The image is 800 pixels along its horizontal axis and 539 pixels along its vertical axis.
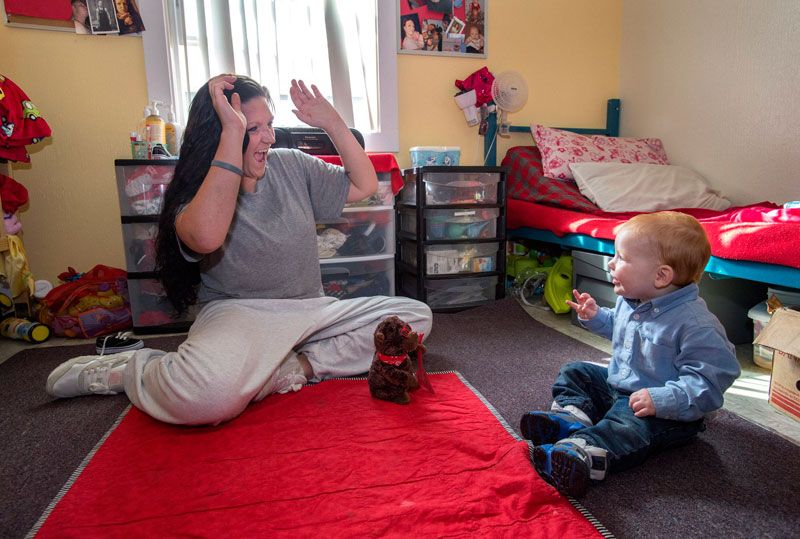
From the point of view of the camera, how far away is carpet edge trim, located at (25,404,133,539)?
76 centimetres

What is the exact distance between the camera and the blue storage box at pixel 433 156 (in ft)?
7.50

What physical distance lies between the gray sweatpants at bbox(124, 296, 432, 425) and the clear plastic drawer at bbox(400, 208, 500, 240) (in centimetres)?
82

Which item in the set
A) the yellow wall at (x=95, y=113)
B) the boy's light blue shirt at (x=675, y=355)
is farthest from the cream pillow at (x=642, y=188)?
the boy's light blue shirt at (x=675, y=355)

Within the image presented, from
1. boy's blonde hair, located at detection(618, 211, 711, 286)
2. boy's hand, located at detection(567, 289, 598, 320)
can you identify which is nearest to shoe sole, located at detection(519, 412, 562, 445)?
boy's hand, located at detection(567, 289, 598, 320)

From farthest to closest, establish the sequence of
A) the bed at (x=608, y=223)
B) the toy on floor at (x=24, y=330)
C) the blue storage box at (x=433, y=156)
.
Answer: the blue storage box at (x=433, y=156) → the toy on floor at (x=24, y=330) → the bed at (x=608, y=223)

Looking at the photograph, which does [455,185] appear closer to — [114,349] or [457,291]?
[457,291]

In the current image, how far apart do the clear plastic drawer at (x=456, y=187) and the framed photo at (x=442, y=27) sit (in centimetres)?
78

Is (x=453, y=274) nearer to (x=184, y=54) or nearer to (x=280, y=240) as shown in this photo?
(x=280, y=240)

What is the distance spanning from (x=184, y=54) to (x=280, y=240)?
148cm

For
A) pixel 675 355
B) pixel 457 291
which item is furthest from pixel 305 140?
pixel 675 355

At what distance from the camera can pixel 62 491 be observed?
0.86 m

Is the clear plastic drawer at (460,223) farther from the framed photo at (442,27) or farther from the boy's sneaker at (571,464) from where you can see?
the boy's sneaker at (571,464)

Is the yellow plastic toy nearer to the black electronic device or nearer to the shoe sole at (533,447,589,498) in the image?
the black electronic device

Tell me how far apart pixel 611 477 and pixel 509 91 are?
2.15 meters
